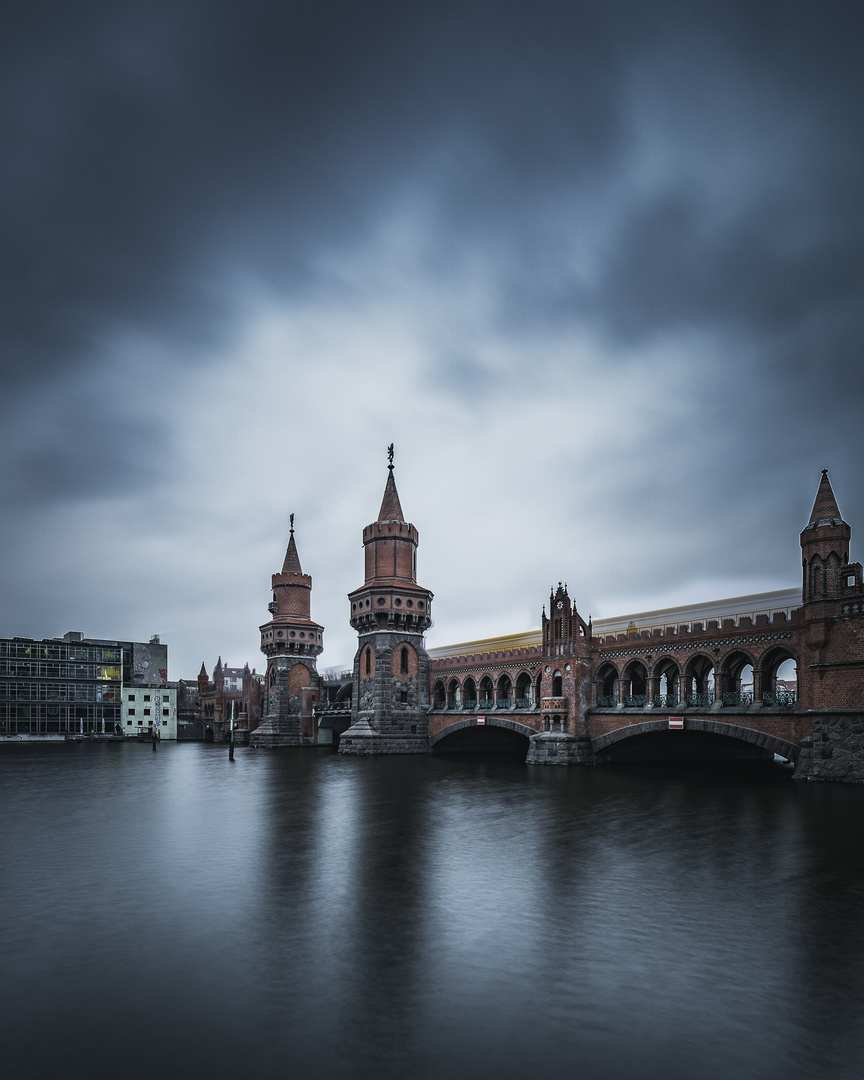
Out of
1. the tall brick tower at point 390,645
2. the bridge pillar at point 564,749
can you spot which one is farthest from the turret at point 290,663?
the bridge pillar at point 564,749

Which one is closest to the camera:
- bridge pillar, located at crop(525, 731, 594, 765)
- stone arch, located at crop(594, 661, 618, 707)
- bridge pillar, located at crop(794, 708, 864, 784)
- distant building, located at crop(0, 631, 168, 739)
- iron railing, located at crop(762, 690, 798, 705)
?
bridge pillar, located at crop(794, 708, 864, 784)

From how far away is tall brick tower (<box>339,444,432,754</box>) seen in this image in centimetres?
6431

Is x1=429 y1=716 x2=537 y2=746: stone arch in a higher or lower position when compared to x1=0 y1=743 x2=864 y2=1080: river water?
lower

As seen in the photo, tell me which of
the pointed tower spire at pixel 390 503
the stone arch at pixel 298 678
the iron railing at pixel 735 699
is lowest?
the stone arch at pixel 298 678

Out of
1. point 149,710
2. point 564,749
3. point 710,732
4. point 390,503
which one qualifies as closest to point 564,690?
point 564,749

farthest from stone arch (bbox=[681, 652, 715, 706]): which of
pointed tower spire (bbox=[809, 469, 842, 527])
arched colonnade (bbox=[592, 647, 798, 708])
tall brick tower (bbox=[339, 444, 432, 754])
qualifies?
tall brick tower (bbox=[339, 444, 432, 754])

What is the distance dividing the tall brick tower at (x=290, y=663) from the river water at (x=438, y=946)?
5475 cm

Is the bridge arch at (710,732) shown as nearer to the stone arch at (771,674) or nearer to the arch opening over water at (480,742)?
the stone arch at (771,674)

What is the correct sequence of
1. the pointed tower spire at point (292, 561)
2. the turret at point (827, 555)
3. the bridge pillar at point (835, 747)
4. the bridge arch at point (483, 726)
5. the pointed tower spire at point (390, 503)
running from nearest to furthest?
the bridge pillar at point (835, 747) < the turret at point (827, 555) < the bridge arch at point (483, 726) < the pointed tower spire at point (390, 503) < the pointed tower spire at point (292, 561)

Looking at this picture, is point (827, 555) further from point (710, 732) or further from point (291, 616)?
point (291, 616)

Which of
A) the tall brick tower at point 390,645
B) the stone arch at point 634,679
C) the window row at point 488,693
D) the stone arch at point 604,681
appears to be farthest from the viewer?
the tall brick tower at point 390,645

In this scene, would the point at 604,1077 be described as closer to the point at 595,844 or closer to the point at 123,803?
the point at 595,844

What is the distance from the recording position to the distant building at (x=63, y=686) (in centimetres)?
10900

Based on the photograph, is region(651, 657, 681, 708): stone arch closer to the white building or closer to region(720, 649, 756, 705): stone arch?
region(720, 649, 756, 705): stone arch
